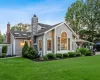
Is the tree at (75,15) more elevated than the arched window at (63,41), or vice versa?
the tree at (75,15)

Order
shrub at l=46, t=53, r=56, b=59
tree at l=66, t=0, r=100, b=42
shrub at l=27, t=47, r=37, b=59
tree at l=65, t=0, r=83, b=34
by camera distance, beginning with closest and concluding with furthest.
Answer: shrub at l=46, t=53, r=56, b=59 → shrub at l=27, t=47, r=37, b=59 → tree at l=66, t=0, r=100, b=42 → tree at l=65, t=0, r=83, b=34

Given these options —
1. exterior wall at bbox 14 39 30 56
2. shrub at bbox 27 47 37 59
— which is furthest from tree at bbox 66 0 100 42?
shrub at bbox 27 47 37 59

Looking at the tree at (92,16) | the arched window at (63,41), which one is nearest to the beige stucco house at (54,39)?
the arched window at (63,41)

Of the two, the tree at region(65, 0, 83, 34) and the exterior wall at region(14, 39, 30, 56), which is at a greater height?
the tree at region(65, 0, 83, 34)

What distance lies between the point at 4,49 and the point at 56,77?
19416mm

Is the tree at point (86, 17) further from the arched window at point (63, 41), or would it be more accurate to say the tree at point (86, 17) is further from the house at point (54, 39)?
the arched window at point (63, 41)

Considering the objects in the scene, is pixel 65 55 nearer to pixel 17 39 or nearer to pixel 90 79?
pixel 17 39

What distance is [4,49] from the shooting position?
92.7 feet

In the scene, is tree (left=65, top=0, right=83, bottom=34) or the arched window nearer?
the arched window

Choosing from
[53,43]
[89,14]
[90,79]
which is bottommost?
[90,79]

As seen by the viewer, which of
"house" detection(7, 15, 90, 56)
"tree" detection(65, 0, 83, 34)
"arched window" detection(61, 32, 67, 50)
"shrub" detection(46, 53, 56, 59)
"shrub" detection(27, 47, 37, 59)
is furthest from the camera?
"tree" detection(65, 0, 83, 34)

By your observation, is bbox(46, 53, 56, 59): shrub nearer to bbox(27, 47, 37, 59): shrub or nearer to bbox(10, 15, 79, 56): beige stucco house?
bbox(10, 15, 79, 56): beige stucco house

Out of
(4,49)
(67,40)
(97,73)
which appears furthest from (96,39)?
(97,73)

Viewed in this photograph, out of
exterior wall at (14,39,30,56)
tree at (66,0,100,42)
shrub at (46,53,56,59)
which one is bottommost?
shrub at (46,53,56,59)
